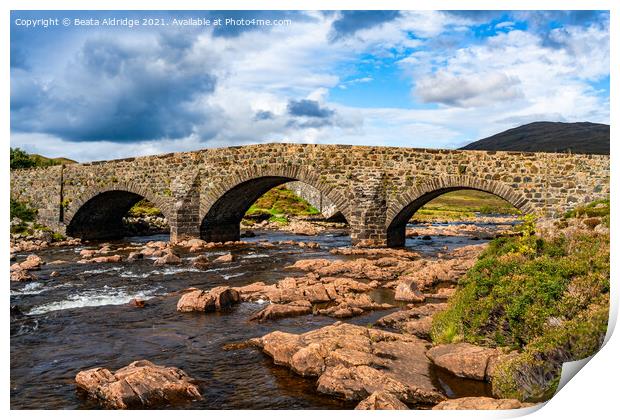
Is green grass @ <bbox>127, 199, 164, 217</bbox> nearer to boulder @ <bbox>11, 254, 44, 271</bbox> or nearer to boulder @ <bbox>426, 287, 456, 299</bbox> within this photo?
boulder @ <bbox>11, 254, 44, 271</bbox>

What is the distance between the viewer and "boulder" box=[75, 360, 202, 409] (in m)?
7.88

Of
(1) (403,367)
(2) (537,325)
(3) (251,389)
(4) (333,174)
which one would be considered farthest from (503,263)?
(4) (333,174)

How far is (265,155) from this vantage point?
2766cm

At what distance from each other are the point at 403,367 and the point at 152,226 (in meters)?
36.5

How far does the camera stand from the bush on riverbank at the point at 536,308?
8.09m

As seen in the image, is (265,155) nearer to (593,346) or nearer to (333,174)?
(333,174)

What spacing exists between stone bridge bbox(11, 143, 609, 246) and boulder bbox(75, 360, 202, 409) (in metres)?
18.2

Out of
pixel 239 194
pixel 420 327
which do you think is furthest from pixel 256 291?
pixel 239 194

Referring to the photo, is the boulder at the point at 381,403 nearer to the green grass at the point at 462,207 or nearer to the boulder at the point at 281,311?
the boulder at the point at 281,311

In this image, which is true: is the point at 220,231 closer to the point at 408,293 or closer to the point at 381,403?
the point at 408,293

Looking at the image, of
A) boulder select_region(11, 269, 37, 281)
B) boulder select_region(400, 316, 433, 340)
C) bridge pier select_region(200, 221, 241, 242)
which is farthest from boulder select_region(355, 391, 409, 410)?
bridge pier select_region(200, 221, 241, 242)

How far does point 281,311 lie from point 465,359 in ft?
17.8

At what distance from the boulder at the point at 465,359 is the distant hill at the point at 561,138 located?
5.88 metres
